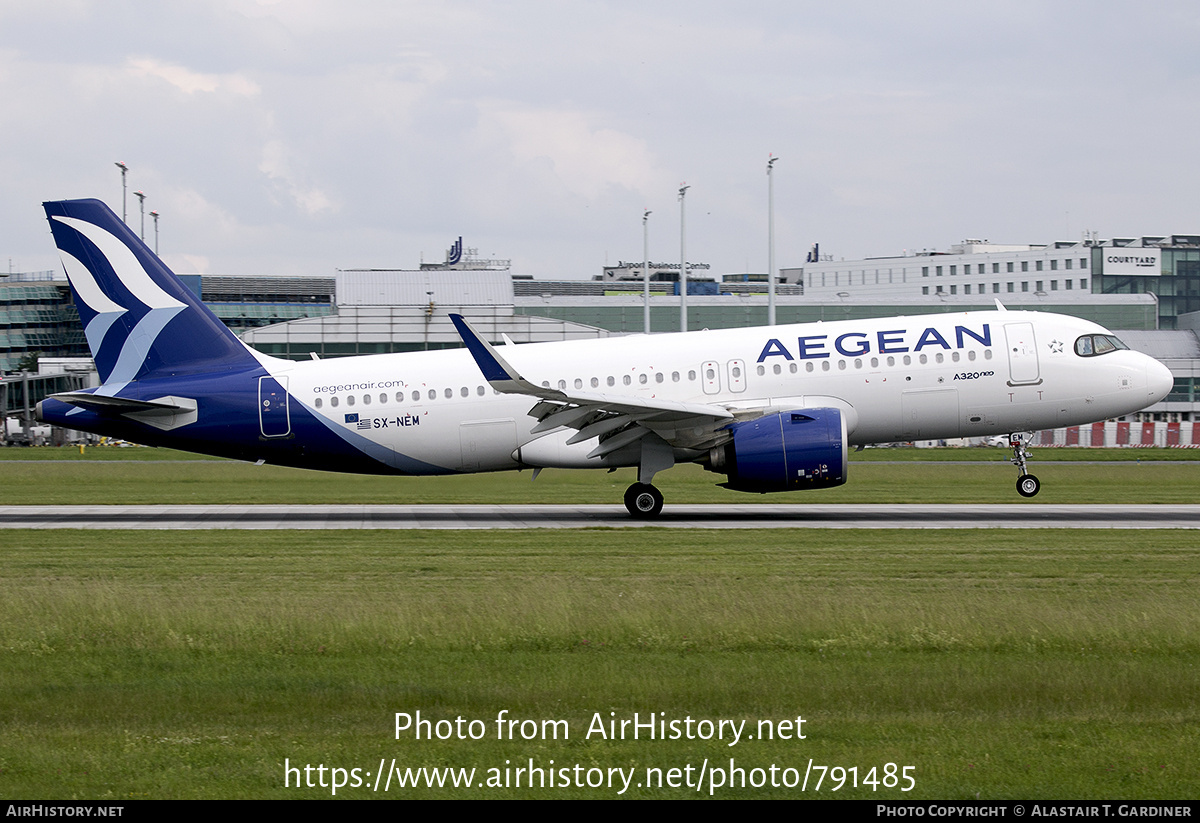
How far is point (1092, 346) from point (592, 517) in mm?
12802

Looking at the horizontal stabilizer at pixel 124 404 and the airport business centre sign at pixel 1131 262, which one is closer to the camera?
the horizontal stabilizer at pixel 124 404

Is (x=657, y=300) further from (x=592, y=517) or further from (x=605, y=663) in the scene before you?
(x=605, y=663)

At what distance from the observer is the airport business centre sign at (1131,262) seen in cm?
Result: 14900

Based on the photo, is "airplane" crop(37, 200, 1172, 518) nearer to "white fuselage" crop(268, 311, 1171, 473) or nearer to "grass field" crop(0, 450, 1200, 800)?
"white fuselage" crop(268, 311, 1171, 473)

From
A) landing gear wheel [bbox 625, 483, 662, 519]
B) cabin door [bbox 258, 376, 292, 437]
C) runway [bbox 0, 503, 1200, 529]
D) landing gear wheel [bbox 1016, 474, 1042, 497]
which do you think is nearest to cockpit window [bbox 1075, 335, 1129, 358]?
landing gear wheel [bbox 1016, 474, 1042, 497]

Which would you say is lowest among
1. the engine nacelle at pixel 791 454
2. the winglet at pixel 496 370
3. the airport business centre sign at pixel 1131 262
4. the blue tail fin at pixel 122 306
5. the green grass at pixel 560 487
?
the green grass at pixel 560 487

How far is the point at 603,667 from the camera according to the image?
11.8 meters

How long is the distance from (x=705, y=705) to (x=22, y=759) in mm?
5397

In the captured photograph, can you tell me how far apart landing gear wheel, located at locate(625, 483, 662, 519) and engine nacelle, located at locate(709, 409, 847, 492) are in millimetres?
2511

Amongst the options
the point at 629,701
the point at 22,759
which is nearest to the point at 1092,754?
the point at 629,701

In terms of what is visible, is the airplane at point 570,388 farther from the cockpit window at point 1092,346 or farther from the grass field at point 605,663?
the grass field at point 605,663

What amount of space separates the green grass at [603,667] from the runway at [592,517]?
670 cm

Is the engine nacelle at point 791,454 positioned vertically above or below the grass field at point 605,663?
above

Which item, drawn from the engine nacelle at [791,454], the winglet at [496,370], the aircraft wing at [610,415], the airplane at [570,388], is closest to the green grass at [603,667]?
the winglet at [496,370]
